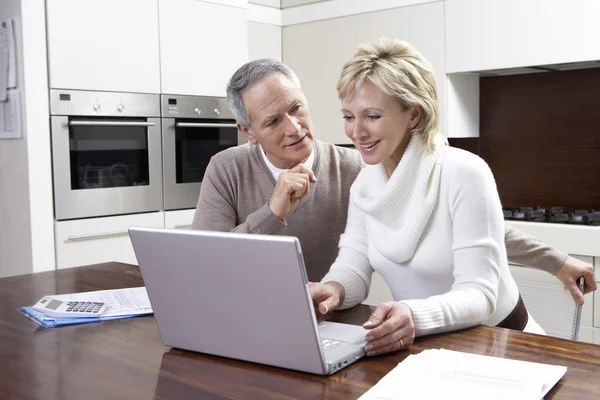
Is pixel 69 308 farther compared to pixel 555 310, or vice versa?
pixel 555 310

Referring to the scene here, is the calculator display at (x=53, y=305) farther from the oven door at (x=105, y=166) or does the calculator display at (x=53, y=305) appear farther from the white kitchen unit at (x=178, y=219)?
the white kitchen unit at (x=178, y=219)

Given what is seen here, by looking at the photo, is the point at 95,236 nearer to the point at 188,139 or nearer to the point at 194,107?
the point at 188,139

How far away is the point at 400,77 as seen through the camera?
5.08 ft

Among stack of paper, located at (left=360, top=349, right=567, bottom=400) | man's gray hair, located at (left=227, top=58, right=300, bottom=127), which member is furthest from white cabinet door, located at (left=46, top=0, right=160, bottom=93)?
stack of paper, located at (left=360, top=349, right=567, bottom=400)

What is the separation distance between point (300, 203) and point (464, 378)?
104 cm

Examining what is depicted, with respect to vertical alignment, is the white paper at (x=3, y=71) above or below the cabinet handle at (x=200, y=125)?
above

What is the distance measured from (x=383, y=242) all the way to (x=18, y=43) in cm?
205

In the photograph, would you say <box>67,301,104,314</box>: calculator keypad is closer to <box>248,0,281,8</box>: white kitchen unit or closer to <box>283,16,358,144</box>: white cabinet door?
<box>283,16,358,144</box>: white cabinet door

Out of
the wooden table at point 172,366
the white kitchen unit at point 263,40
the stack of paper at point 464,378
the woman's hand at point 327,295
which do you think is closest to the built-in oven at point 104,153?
the white kitchen unit at point 263,40

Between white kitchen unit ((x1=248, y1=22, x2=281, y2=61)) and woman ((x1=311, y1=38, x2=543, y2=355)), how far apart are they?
2375 mm

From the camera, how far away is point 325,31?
3836 mm

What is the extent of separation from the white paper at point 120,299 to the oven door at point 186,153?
64.4 inches

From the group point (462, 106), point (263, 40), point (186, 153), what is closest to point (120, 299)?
point (186, 153)

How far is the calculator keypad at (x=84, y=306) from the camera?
5.07ft
